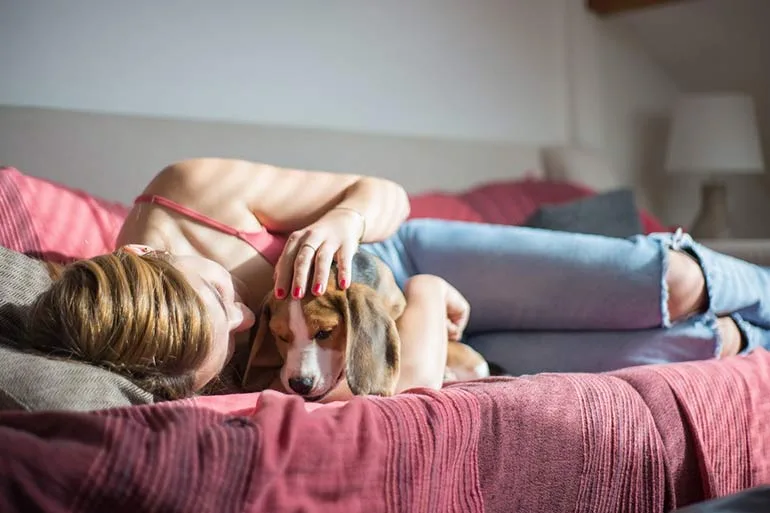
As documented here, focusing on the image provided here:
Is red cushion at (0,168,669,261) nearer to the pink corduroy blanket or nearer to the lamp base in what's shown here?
the pink corduroy blanket

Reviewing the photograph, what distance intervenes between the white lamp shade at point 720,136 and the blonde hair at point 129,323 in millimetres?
2529

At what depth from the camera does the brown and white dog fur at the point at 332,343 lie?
106 centimetres

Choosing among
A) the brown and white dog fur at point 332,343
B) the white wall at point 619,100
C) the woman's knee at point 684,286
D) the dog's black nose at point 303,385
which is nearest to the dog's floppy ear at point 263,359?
the brown and white dog fur at point 332,343

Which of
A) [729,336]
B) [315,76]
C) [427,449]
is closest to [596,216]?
[729,336]

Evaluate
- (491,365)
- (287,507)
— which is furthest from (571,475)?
(491,365)

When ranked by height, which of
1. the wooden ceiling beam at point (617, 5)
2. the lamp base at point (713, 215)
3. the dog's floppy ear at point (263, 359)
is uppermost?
the wooden ceiling beam at point (617, 5)

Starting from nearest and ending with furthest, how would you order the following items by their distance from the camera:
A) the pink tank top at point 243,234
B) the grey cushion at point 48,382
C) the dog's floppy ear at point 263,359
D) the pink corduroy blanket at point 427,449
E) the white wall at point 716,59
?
the pink corduroy blanket at point 427,449, the grey cushion at point 48,382, the dog's floppy ear at point 263,359, the pink tank top at point 243,234, the white wall at point 716,59

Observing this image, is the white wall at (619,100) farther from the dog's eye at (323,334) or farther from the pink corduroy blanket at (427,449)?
the dog's eye at (323,334)

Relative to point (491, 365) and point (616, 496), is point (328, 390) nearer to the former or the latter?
point (616, 496)

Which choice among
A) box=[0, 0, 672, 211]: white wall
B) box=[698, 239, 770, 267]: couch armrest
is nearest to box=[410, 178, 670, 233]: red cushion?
box=[0, 0, 672, 211]: white wall

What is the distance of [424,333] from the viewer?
121cm

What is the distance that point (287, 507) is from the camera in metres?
0.77

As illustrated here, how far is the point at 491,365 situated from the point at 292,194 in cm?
47

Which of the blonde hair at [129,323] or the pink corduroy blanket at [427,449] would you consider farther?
the blonde hair at [129,323]
